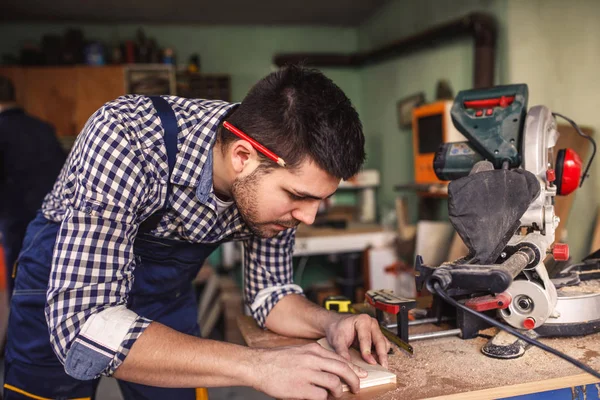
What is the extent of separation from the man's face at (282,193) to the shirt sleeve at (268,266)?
0.80ft

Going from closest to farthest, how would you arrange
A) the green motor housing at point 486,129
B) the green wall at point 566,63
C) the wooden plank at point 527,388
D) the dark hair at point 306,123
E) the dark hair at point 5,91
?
the wooden plank at point 527,388
the dark hair at point 306,123
the green motor housing at point 486,129
the green wall at point 566,63
the dark hair at point 5,91

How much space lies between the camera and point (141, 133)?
0.96 m

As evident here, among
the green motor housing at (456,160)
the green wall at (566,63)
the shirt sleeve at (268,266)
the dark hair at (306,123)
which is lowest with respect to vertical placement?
the shirt sleeve at (268,266)

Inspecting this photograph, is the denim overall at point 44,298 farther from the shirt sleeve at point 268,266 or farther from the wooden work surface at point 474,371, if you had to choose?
the wooden work surface at point 474,371

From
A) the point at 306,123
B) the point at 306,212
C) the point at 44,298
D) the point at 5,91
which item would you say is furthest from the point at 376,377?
the point at 5,91

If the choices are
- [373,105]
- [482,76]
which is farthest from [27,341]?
[373,105]

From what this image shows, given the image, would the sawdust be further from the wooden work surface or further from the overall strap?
the overall strap

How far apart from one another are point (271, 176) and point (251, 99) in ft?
0.56

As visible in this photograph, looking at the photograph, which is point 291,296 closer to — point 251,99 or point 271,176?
point 271,176

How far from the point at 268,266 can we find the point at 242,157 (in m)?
0.39

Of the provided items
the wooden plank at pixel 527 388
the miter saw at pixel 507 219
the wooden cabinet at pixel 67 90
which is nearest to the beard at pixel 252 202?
the miter saw at pixel 507 219

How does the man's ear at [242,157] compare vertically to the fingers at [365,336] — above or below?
above

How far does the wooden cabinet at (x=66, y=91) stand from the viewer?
3867 mm

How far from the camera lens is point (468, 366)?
93cm
